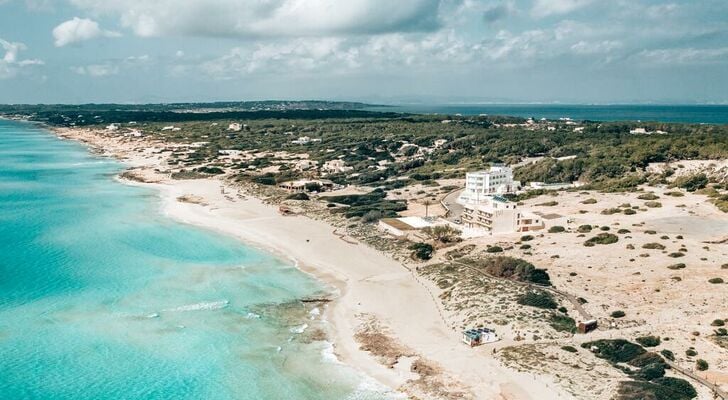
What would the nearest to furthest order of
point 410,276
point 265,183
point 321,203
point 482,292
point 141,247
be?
point 482,292
point 410,276
point 141,247
point 321,203
point 265,183

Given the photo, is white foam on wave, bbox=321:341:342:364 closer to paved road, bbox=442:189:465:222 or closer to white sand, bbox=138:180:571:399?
white sand, bbox=138:180:571:399

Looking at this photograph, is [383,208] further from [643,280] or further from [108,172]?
[108,172]

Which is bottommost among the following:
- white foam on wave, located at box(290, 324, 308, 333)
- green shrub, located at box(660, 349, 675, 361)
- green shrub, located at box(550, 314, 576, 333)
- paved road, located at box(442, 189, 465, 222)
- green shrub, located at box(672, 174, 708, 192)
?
white foam on wave, located at box(290, 324, 308, 333)

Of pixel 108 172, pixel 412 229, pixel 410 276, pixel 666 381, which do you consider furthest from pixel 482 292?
pixel 108 172

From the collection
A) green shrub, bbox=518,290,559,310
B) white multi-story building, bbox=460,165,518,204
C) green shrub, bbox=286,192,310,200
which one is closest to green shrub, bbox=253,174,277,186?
green shrub, bbox=286,192,310,200

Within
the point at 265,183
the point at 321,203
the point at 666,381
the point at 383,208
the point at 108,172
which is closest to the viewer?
the point at 666,381

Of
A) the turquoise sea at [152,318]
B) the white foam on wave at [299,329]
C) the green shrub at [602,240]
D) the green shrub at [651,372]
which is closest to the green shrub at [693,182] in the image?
the green shrub at [602,240]

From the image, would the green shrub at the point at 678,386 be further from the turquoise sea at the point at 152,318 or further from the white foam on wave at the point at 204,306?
the white foam on wave at the point at 204,306
